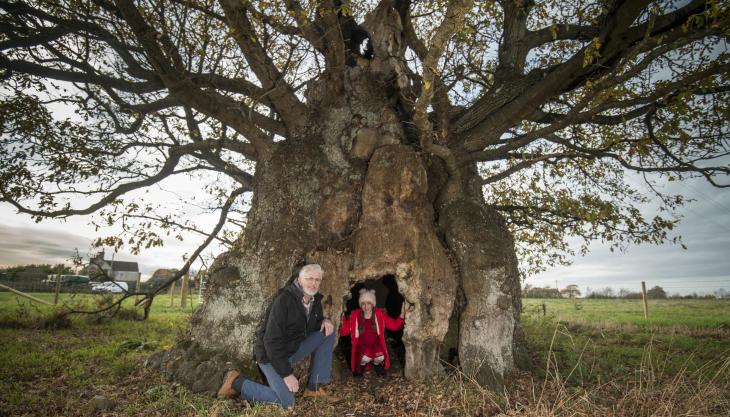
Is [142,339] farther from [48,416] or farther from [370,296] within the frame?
[370,296]

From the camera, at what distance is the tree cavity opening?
20.6 feet

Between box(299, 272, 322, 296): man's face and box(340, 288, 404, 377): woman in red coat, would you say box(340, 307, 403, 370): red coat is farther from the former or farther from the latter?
box(299, 272, 322, 296): man's face

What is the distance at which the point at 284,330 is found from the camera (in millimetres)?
4328

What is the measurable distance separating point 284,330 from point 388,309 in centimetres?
389

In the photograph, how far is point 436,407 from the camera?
158 inches

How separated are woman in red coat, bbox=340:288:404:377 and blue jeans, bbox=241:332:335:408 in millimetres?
702

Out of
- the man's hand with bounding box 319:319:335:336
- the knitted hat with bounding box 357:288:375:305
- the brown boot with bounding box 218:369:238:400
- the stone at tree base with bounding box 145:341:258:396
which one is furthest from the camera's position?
the knitted hat with bounding box 357:288:375:305

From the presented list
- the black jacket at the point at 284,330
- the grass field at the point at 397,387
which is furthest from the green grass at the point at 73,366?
the black jacket at the point at 284,330

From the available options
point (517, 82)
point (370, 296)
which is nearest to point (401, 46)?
point (517, 82)

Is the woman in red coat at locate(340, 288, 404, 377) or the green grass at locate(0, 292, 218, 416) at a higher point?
the woman in red coat at locate(340, 288, 404, 377)

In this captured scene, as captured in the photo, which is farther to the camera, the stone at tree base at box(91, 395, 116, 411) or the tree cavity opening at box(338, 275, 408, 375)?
the tree cavity opening at box(338, 275, 408, 375)

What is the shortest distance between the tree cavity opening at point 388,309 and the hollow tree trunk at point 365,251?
0.92 meters

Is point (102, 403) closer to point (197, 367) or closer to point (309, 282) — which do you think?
point (197, 367)

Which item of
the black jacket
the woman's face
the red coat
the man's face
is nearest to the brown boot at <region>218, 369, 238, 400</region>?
the black jacket
